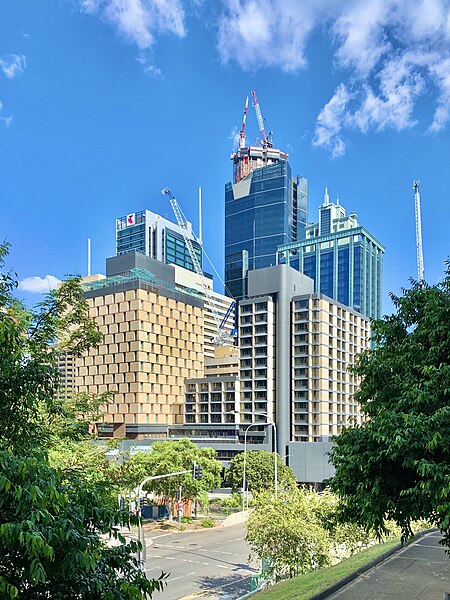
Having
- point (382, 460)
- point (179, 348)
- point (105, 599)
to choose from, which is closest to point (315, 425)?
point (179, 348)

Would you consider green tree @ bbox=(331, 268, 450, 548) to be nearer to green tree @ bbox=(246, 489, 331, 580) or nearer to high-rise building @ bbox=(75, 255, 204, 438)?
green tree @ bbox=(246, 489, 331, 580)

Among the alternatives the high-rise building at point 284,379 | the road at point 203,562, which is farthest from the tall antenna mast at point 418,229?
the road at point 203,562

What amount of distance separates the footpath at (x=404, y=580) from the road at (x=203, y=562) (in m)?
9.85

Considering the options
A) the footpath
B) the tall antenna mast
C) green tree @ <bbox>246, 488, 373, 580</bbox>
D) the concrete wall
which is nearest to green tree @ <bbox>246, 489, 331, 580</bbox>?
green tree @ <bbox>246, 488, 373, 580</bbox>

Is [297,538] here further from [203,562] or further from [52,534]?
[52,534]

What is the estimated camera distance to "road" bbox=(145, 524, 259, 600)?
3192 cm

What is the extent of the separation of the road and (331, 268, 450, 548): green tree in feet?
54.4

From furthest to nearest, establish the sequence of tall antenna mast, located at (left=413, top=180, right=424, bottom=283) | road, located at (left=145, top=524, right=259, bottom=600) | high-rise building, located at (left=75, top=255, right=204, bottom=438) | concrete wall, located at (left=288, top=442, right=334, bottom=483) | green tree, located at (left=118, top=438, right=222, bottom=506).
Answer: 1. tall antenna mast, located at (left=413, top=180, right=424, bottom=283)
2. high-rise building, located at (left=75, top=255, right=204, bottom=438)
3. concrete wall, located at (left=288, top=442, right=334, bottom=483)
4. green tree, located at (left=118, top=438, right=222, bottom=506)
5. road, located at (left=145, top=524, right=259, bottom=600)

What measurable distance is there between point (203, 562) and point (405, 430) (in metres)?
34.1

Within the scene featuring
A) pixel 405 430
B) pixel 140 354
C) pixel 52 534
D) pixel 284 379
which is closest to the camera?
pixel 52 534

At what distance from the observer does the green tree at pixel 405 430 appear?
1064 centimetres

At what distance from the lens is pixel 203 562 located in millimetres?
39781

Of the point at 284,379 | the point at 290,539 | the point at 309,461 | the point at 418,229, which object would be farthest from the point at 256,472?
the point at 418,229

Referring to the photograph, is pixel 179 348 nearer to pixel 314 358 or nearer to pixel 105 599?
pixel 314 358
